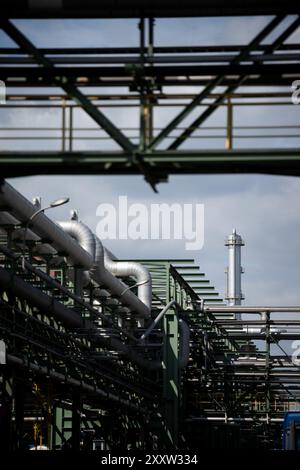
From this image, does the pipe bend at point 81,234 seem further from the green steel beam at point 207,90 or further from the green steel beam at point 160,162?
the green steel beam at point 207,90

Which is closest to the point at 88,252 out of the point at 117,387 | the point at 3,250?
the point at 3,250

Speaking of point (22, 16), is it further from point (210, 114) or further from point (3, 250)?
point (3, 250)

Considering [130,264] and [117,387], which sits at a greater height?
[130,264]

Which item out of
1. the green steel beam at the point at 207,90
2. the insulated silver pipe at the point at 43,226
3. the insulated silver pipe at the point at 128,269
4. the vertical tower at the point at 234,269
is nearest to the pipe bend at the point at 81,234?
the insulated silver pipe at the point at 43,226

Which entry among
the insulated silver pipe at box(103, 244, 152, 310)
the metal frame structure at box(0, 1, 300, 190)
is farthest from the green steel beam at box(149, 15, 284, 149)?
the insulated silver pipe at box(103, 244, 152, 310)

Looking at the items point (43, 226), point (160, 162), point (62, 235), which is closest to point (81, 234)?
point (62, 235)

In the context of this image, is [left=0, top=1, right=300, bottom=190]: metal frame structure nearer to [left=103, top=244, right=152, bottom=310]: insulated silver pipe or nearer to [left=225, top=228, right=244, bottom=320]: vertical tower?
[left=103, top=244, right=152, bottom=310]: insulated silver pipe

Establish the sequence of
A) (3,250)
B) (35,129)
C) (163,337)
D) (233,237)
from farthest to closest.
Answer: (233,237), (163,337), (3,250), (35,129)

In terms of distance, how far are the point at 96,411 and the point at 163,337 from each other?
17.8 ft

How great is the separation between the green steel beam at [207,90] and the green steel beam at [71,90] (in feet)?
1.77

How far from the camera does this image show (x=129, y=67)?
18.3 metres

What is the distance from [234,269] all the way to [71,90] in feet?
200

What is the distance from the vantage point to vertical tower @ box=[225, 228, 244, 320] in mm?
78831

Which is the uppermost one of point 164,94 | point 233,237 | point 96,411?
point 233,237
